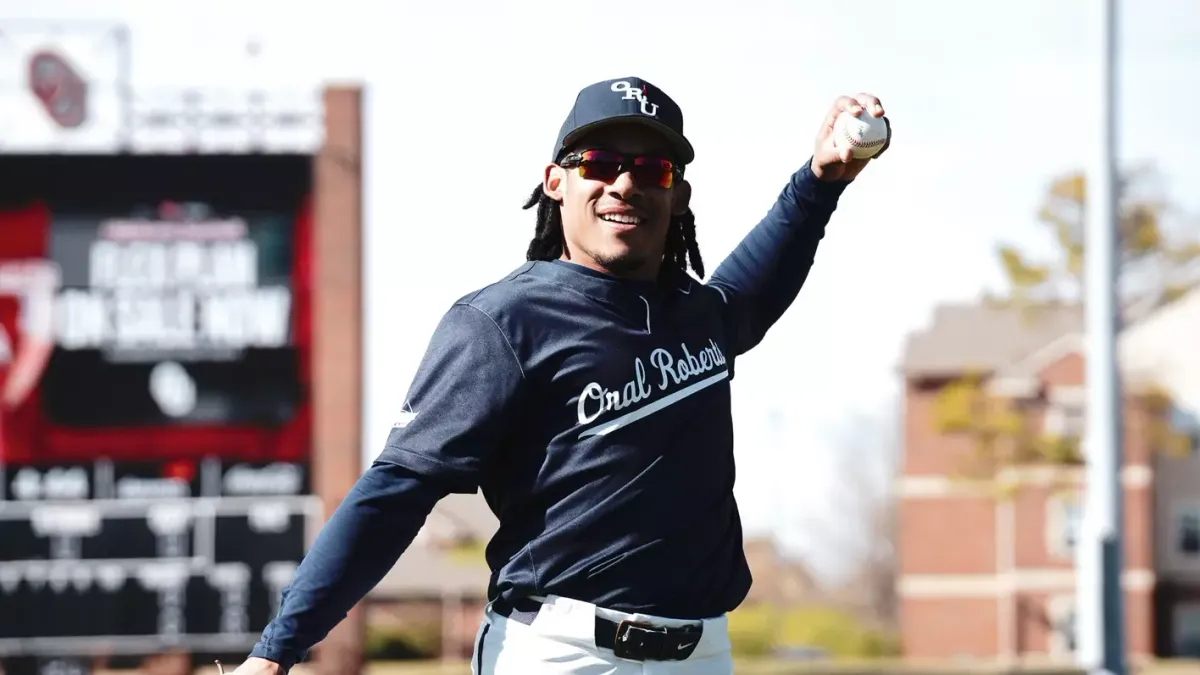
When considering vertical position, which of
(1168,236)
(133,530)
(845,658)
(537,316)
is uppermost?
(1168,236)

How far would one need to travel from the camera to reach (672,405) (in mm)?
2965

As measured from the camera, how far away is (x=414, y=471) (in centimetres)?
283

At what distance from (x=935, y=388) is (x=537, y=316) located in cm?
3437

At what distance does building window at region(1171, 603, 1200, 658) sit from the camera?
35.5m

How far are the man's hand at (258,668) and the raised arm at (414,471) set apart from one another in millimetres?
40

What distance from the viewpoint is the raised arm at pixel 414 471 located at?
2.79 m

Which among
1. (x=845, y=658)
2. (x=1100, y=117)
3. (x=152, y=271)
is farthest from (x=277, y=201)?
(x=845, y=658)

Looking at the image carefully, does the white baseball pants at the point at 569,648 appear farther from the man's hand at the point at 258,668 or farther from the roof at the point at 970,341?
the roof at the point at 970,341

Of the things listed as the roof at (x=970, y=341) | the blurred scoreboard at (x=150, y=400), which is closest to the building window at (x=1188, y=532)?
the roof at (x=970, y=341)

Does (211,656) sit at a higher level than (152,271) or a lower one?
lower

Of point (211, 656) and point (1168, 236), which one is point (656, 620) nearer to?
point (211, 656)

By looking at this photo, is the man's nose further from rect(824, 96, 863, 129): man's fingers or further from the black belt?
the black belt

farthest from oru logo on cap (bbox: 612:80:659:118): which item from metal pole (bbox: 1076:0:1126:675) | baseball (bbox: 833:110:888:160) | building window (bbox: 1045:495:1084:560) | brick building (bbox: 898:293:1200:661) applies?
building window (bbox: 1045:495:1084:560)

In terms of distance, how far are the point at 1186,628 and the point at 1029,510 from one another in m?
3.96
